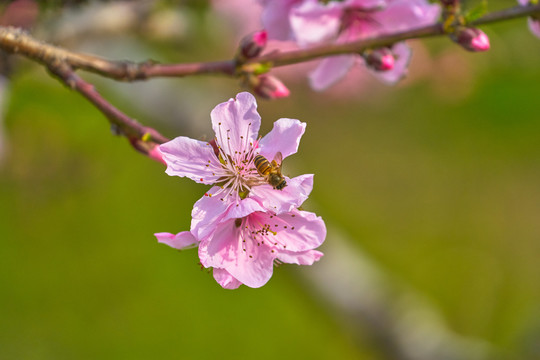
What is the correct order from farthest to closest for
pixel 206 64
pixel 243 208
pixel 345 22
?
1. pixel 345 22
2. pixel 206 64
3. pixel 243 208

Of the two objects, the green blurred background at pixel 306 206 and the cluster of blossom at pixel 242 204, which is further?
the green blurred background at pixel 306 206

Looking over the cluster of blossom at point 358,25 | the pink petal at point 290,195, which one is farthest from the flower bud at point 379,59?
the pink petal at point 290,195

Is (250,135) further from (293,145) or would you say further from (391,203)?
(391,203)

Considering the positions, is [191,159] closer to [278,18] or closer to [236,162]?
[236,162]

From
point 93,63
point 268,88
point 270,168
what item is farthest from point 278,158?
point 93,63

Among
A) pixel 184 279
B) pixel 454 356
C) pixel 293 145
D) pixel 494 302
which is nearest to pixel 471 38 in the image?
pixel 293 145

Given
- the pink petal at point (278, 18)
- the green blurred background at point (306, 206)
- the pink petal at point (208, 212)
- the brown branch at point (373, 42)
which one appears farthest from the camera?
the green blurred background at point (306, 206)

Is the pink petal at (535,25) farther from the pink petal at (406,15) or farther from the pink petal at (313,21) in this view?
the pink petal at (313,21)

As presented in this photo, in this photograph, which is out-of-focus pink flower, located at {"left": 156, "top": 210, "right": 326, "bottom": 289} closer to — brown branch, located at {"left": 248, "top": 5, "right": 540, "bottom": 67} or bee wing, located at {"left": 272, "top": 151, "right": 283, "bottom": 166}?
bee wing, located at {"left": 272, "top": 151, "right": 283, "bottom": 166}
